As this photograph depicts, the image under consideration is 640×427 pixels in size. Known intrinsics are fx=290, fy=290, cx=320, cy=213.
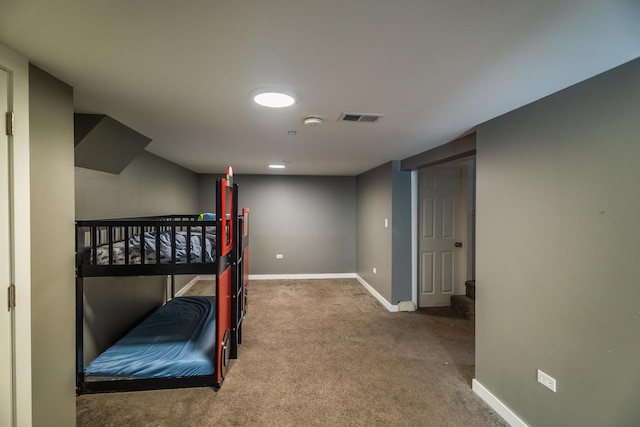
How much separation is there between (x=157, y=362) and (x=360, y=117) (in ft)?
8.50

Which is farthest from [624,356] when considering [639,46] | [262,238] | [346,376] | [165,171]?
[262,238]

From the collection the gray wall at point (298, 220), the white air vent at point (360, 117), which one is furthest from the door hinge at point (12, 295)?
the gray wall at point (298, 220)

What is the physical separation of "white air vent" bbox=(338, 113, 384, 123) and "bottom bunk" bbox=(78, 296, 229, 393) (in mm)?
1980

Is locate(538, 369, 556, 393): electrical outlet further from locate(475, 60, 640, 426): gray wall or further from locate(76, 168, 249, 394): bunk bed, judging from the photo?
locate(76, 168, 249, 394): bunk bed

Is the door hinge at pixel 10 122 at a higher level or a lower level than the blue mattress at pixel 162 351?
higher

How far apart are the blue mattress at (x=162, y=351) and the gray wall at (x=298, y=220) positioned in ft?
8.91

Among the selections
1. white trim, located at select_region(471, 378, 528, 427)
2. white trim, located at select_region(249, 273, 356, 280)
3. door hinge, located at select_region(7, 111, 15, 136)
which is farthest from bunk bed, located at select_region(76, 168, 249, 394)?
white trim, located at select_region(249, 273, 356, 280)

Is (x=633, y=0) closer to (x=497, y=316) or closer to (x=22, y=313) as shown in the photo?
(x=497, y=316)

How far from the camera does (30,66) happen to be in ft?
4.54

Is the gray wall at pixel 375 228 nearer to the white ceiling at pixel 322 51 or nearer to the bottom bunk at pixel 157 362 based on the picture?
the white ceiling at pixel 322 51

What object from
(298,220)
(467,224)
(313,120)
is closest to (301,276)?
(298,220)

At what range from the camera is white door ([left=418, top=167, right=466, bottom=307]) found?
4.32 meters

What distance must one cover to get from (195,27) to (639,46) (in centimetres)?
179

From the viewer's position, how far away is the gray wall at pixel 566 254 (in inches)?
53.4
